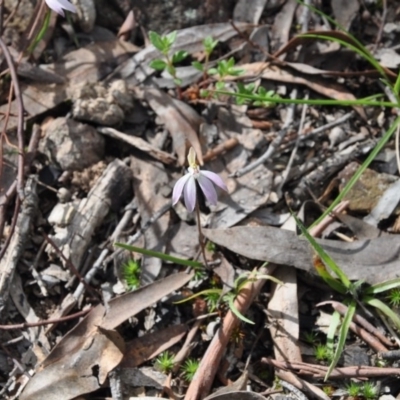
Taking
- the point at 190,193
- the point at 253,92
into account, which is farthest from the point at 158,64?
the point at 190,193

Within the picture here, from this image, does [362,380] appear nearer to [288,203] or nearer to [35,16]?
[288,203]

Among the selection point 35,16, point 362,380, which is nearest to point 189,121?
point 35,16

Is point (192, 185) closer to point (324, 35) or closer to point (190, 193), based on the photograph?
point (190, 193)

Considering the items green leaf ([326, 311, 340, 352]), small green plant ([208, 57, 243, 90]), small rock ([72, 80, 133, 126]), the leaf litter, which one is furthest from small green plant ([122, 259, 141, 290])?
small green plant ([208, 57, 243, 90])

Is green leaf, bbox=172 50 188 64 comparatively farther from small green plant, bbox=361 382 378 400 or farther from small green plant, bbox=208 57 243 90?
small green plant, bbox=361 382 378 400

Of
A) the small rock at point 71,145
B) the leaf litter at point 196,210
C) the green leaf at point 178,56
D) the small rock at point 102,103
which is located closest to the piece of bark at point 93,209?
the leaf litter at point 196,210
